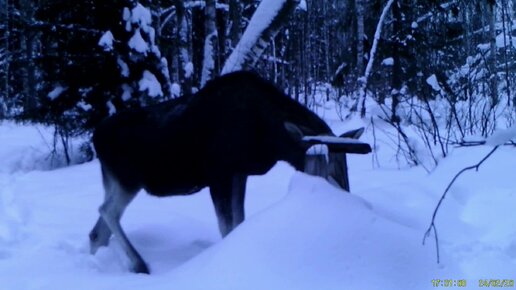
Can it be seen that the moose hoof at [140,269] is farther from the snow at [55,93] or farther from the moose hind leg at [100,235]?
the snow at [55,93]

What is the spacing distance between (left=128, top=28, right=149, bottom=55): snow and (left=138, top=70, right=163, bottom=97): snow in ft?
1.53

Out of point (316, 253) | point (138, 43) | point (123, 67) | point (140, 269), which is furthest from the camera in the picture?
point (123, 67)

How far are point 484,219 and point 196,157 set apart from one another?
2.36 metres

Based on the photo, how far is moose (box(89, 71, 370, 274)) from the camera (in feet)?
12.3

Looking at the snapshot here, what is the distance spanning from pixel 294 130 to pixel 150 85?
227 inches

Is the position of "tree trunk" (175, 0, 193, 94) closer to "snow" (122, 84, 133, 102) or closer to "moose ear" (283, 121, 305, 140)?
"snow" (122, 84, 133, 102)

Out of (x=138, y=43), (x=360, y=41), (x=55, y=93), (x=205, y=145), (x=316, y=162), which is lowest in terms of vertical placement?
(x=316, y=162)

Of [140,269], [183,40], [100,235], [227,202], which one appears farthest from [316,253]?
[183,40]

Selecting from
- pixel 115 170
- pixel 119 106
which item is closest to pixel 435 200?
pixel 115 170

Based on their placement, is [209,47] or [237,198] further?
[209,47]

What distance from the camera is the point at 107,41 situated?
8.27 m

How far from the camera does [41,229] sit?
4.50 meters

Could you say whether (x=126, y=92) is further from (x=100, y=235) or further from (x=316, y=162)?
(x=316, y=162)

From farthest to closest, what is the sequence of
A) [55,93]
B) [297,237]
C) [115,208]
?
[55,93] < [115,208] < [297,237]
